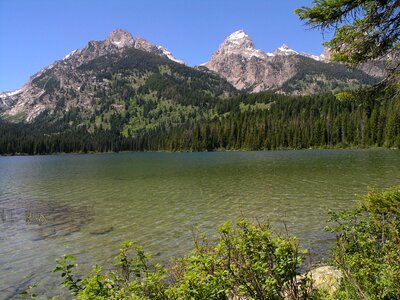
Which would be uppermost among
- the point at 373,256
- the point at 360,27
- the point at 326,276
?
the point at 360,27

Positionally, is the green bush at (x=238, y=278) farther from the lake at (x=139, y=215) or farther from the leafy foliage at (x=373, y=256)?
the lake at (x=139, y=215)

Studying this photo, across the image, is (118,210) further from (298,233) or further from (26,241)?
(298,233)

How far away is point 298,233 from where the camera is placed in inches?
820

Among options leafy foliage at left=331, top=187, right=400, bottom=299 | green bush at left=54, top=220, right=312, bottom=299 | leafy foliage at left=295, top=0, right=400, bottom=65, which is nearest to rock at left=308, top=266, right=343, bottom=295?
leafy foliage at left=331, top=187, right=400, bottom=299

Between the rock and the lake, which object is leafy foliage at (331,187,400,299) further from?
the lake

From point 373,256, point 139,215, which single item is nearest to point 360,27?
point 373,256

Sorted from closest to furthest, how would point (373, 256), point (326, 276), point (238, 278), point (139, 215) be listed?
1. point (238, 278)
2. point (373, 256)
3. point (326, 276)
4. point (139, 215)

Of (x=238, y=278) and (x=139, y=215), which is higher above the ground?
(x=238, y=278)

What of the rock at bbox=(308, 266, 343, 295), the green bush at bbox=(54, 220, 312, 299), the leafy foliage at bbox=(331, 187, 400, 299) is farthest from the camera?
the rock at bbox=(308, 266, 343, 295)

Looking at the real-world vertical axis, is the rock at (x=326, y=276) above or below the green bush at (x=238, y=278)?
below

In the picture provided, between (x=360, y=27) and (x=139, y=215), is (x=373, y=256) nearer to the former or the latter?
(x=360, y=27)

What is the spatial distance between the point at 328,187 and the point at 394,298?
3481 centimetres

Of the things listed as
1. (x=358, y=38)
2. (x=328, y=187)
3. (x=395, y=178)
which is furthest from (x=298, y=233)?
(x=395, y=178)

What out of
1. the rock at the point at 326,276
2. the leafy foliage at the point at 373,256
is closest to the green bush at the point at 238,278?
the leafy foliage at the point at 373,256
